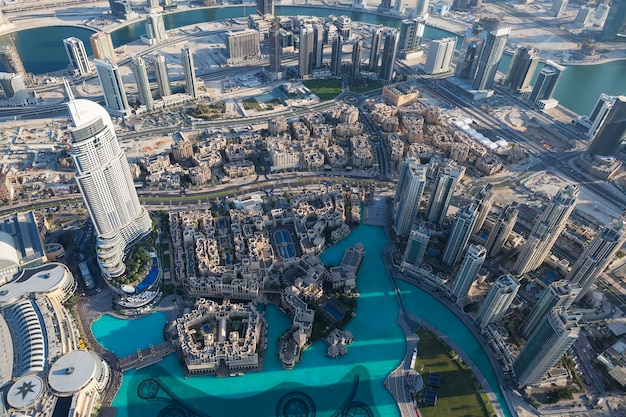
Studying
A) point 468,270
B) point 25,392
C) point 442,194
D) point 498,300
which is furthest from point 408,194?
point 25,392

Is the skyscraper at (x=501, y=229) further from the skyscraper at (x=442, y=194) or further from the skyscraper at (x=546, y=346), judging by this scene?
the skyscraper at (x=546, y=346)

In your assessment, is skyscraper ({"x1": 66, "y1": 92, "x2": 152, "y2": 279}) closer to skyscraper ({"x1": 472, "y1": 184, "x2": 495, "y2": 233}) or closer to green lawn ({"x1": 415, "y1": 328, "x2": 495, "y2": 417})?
green lawn ({"x1": 415, "y1": 328, "x2": 495, "y2": 417})

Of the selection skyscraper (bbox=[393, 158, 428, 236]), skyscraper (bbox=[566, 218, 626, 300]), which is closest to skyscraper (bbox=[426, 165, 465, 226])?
skyscraper (bbox=[393, 158, 428, 236])

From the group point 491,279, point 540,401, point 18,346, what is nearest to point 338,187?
point 491,279

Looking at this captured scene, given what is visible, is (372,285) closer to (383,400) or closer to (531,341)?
(383,400)

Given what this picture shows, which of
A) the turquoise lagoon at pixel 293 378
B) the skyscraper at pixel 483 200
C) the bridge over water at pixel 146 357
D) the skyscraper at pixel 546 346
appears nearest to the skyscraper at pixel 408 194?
the skyscraper at pixel 483 200

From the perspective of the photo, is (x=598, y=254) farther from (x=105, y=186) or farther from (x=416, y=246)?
(x=105, y=186)
